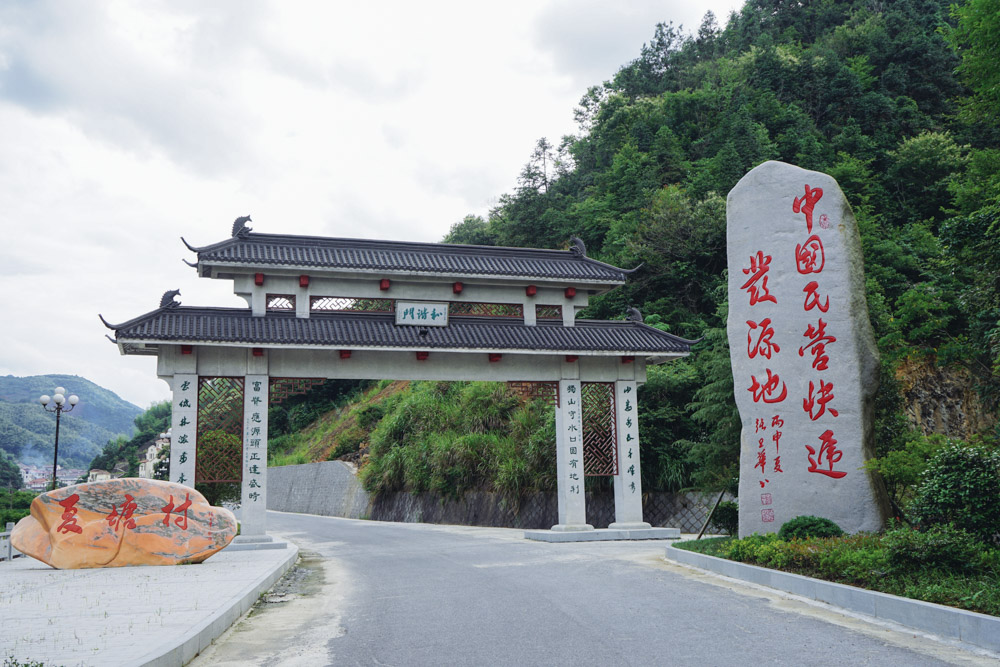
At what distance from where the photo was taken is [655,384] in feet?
63.1

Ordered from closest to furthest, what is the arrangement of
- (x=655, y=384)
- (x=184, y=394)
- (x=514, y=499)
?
1. (x=184, y=394)
2. (x=655, y=384)
3. (x=514, y=499)

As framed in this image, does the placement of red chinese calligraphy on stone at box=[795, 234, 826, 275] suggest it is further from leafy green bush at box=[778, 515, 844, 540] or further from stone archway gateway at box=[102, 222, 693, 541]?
stone archway gateway at box=[102, 222, 693, 541]

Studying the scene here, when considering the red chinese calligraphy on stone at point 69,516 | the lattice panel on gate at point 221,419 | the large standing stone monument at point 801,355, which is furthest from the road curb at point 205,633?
the large standing stone monument at point 801,355

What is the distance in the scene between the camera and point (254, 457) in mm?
14594

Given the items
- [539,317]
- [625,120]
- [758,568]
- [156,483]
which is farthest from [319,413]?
[758,568]

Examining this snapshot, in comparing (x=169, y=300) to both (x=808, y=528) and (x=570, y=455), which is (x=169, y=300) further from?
(x=808, y=528)

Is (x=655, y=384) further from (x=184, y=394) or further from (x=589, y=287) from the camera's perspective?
(x=184, y=394)

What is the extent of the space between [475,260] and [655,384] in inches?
232

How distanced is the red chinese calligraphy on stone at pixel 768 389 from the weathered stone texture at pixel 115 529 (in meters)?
8.26

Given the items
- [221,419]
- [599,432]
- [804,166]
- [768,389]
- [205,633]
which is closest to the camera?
[205,633]

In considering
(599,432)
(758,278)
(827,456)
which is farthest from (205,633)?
(599,432)

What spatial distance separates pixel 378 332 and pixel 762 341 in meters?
8.16

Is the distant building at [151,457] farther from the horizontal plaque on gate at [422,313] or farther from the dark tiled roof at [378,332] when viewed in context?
the horizontal plaque on gate at [422,313]

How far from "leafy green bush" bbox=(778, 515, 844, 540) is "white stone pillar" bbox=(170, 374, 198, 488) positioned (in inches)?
416
